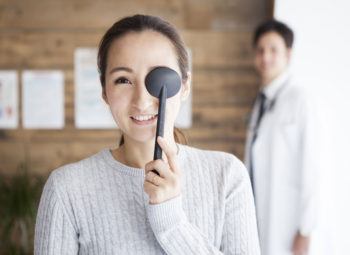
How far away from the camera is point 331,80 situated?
2455 millimetres

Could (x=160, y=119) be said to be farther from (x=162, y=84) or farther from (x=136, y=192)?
(x=136, y=192)

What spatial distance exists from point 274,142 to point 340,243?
716 millimetres

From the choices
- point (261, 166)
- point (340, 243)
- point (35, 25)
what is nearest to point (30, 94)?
point (35, 25)

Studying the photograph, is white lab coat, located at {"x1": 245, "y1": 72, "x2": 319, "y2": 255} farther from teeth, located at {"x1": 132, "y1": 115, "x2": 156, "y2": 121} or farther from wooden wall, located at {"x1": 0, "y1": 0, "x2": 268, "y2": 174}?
teeth, located at {"x1": 132, "y1": 115, "x2": 156, "y2": 121}

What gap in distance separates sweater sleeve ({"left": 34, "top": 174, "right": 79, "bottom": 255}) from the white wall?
1.76 metres

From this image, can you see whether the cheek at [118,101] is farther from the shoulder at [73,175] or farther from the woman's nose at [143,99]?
the shoulder at [73,175]

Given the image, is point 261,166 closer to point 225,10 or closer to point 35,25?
point 225,10

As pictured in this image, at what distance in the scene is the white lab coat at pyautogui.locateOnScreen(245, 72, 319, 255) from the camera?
2041 millimetres

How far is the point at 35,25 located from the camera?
109 inches

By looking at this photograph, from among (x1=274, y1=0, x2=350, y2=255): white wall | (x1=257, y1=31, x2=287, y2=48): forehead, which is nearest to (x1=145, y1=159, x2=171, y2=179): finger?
(x1=257, y1=31, x2=287, y2=48): forehead

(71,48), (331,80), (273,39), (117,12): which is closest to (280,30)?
(273,39)

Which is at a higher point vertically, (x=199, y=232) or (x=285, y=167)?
(x=199, y=232)

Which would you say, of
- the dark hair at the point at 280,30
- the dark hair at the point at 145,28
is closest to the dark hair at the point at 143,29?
the dark hair at the point at 145,28

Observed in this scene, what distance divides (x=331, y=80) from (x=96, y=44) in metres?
1.34
